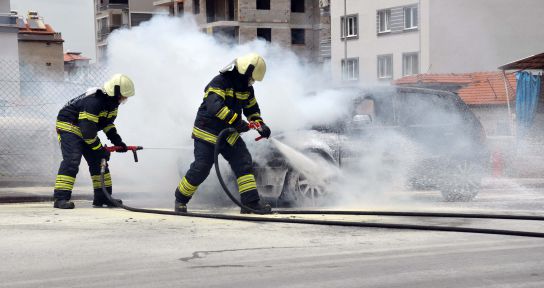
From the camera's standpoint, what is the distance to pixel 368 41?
45875 mm

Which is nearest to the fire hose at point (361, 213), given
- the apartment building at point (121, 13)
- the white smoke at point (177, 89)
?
the white smoke at point (177, 89)

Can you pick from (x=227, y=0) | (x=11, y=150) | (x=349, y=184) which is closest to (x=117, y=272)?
(x=349, y=184)

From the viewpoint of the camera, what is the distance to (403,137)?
36.6 ft

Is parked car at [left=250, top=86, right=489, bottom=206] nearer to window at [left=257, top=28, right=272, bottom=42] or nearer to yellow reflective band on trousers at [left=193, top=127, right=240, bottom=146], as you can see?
yellow reflective band on trousers at [left=193, top=127, right=240, bottom=146]

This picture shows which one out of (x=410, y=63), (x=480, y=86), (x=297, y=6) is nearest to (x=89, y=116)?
(x=480, y=86)

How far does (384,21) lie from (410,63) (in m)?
3.02

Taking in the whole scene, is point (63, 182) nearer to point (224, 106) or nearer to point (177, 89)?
point (177, 89)

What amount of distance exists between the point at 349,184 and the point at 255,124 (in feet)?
5.55

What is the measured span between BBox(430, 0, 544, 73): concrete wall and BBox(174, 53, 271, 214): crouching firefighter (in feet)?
84.2

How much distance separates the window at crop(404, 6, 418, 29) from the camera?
4206 centimetres

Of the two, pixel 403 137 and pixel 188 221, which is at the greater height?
pixel 403 137

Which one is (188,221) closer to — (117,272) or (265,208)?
(265,208)

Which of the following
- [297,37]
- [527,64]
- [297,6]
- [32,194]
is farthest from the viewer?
[297,6]

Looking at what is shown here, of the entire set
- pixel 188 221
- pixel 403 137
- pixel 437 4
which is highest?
pixel 437 4
